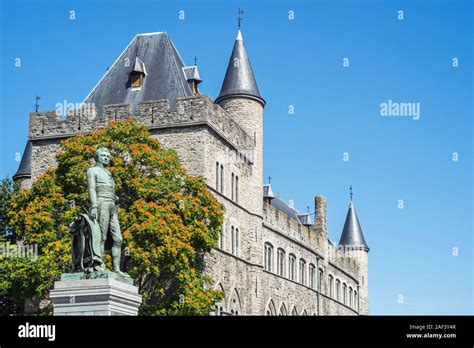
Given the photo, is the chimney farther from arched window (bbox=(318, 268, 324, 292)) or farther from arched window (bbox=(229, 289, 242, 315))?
arched window (bbox=(229, 289, 242, 315))

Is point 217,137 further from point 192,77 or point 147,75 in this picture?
point 147,75

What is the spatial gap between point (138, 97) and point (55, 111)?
3279 mm

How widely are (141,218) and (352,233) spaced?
4260 centimetres

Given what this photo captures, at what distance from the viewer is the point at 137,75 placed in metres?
40.3

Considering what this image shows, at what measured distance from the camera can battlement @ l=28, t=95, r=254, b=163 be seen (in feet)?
123

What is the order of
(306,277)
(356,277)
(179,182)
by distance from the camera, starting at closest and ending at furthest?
1. (179,182)
2. (306,277)
3. (356,277)

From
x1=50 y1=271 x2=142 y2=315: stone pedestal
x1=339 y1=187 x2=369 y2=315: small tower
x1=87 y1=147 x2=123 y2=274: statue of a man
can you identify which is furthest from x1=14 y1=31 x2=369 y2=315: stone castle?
x1=339 y1=187 x2=369 y2=315: small tower

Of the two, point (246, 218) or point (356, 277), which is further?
point (356, 277)

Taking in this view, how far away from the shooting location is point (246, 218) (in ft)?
138

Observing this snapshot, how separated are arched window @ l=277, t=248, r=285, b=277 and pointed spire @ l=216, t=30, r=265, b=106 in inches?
337

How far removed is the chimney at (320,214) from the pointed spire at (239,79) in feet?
50.5
